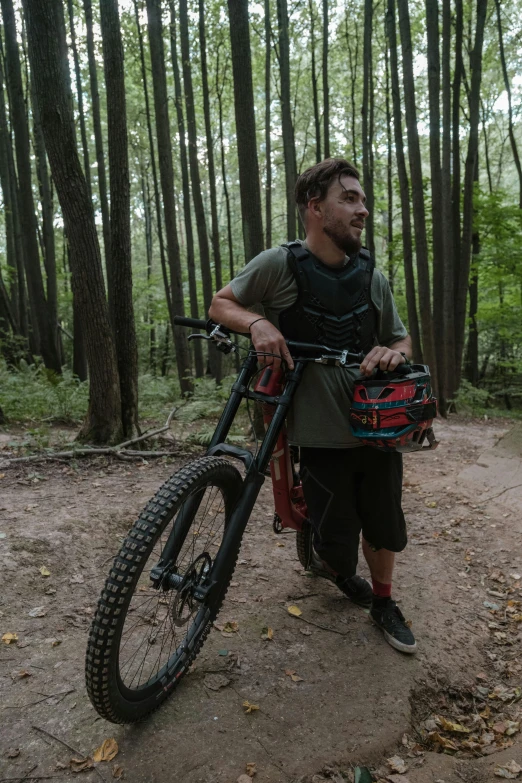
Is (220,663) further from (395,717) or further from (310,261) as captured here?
(310,261)

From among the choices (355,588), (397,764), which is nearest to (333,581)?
(355,588)

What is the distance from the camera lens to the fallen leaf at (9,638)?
2568mm

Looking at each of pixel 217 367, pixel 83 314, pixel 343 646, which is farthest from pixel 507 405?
pixel 343 646

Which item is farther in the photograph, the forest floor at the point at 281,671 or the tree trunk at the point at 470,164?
the tree trunk at the point at 470,164

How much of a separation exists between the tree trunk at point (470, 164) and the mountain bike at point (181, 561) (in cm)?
980

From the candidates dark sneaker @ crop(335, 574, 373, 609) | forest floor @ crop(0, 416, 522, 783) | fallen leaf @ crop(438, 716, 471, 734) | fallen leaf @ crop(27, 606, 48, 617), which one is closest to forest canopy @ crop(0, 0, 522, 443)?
forest floor @ crop(0, 416, 522, 783)

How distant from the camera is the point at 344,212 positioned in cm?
243

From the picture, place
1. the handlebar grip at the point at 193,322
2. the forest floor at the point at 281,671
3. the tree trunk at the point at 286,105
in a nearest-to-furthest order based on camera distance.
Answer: the forest floor at the point at 281,671, the handlebar grip at the point at 193,322, the tree trunk at the point at 286,105

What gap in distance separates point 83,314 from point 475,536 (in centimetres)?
449

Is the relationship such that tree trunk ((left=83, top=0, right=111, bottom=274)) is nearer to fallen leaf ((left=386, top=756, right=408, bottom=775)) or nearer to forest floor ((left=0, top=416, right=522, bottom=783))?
forest floor ((left=0, top=416, right=522, bottom=783))

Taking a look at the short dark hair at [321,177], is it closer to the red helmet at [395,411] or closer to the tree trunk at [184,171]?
the red helmet at [395,411]

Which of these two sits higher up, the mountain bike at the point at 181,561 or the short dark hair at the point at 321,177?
the short dark hair at the point at 321,177

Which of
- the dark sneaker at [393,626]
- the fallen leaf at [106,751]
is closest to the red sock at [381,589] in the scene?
the dark sneaker at [393,626]

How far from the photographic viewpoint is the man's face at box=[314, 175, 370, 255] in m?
2.43
